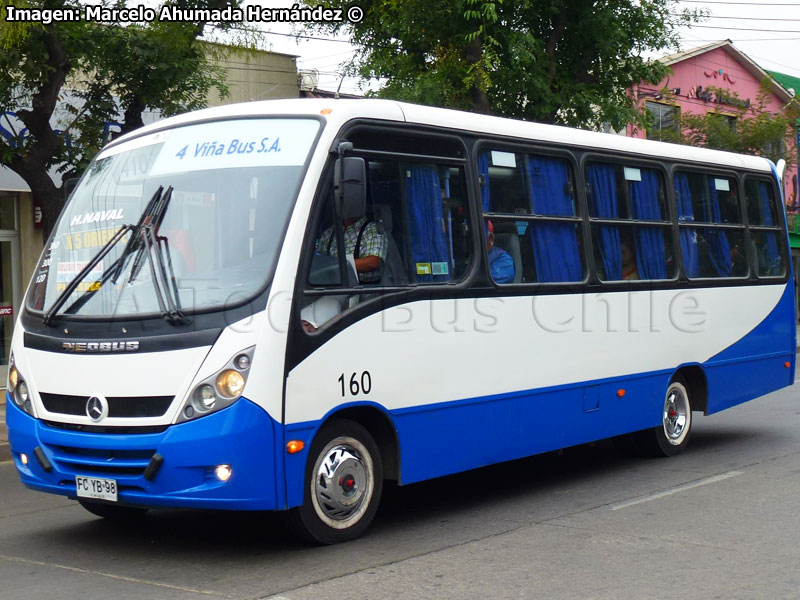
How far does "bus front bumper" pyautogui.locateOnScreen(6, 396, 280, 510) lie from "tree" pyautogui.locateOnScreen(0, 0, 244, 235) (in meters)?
7.19

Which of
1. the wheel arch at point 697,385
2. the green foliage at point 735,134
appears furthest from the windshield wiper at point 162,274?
the green foliage at point 735,134

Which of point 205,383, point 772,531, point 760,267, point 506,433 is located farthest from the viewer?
point 760,267

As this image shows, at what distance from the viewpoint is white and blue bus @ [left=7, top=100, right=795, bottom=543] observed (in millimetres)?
6000

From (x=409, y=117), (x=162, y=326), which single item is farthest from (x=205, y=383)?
(x=409, y=117)

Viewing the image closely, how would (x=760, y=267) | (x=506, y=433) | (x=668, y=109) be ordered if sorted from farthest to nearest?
(x=668, y=109), (x=760, y=267), (x=506, y=433)

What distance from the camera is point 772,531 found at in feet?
22.4

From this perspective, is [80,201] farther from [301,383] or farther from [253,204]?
[301,383]

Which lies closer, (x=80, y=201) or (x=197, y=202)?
(x=197, y=202)

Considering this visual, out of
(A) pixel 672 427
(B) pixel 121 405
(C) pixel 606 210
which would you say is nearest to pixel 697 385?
(A) pixel 672 427

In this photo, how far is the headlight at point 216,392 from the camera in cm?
589

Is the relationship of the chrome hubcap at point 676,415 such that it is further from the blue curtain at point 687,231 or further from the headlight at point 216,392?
the headlight at point 216,392

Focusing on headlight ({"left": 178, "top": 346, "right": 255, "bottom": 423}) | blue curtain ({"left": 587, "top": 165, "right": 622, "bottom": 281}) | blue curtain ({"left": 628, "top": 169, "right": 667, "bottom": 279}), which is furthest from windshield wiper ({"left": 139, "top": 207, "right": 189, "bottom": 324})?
blue curtain ({"left": 628, "top": 169, "right": 667, "bottom": 279})

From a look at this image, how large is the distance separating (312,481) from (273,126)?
2.19m

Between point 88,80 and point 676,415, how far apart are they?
30.6 feet
